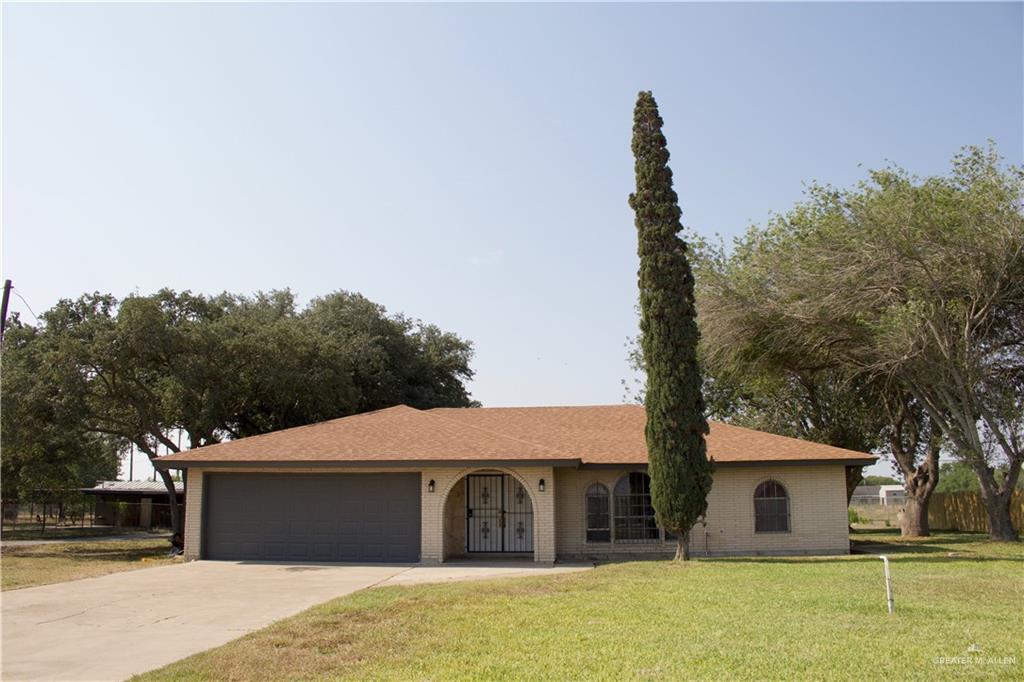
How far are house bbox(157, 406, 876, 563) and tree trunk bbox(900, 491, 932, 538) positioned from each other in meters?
11.6

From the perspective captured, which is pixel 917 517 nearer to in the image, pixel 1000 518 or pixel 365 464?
pixel 1000 518

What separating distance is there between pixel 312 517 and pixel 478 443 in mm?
4550

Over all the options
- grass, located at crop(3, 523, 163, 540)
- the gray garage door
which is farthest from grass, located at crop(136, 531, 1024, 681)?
grass, located at crop(3, 523, 163, 540)

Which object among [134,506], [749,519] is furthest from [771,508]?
[134,506]

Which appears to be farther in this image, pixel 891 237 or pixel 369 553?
pixel 891 237

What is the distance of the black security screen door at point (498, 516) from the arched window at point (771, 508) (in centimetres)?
587

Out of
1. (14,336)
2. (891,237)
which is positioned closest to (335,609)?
(891,237)

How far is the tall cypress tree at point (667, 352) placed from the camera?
17672 millimetres

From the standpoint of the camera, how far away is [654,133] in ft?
61.6

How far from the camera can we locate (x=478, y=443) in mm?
19891

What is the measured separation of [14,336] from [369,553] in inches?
588

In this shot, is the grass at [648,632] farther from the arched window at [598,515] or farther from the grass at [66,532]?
the grass at [66,532]

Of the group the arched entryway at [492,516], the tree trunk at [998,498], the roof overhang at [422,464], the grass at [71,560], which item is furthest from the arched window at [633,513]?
the grass at [71,560]

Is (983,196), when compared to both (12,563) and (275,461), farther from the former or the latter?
(12,563)
